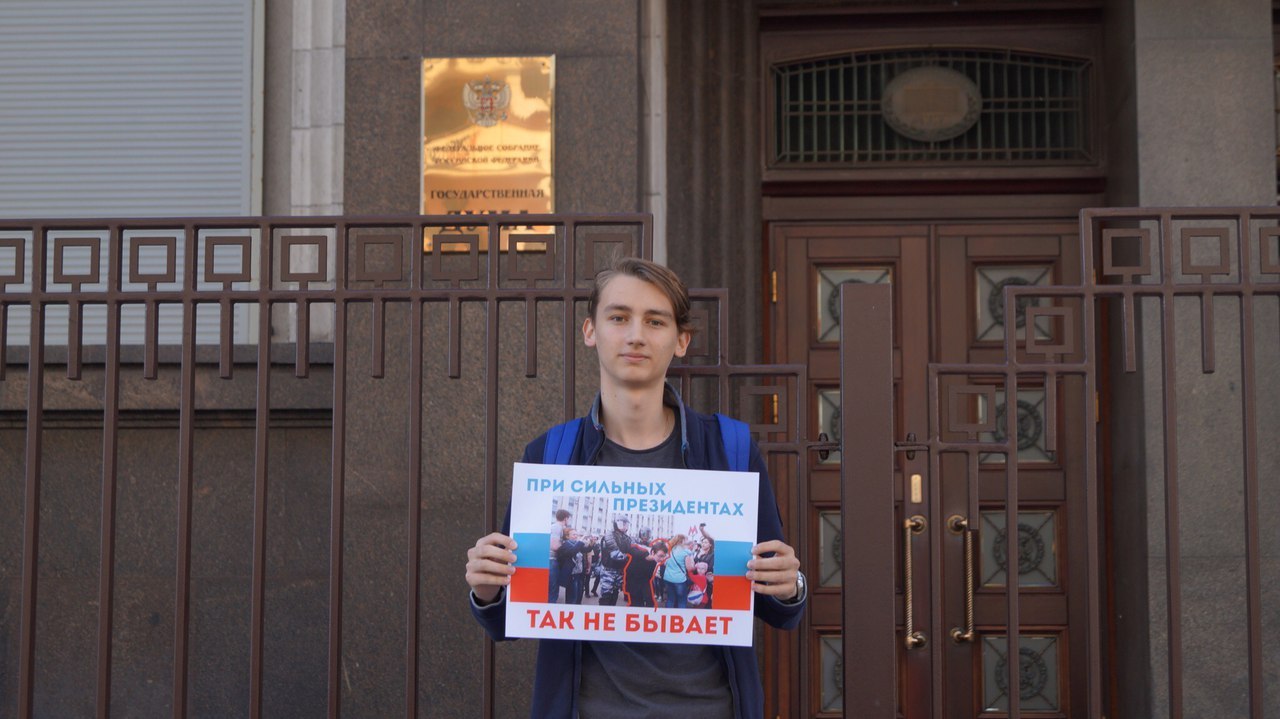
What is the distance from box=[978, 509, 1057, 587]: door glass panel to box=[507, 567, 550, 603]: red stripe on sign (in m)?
4.04

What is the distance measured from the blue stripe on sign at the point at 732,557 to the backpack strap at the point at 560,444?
46cm

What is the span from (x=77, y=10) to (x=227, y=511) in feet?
9.52

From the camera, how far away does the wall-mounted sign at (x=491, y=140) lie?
600cm

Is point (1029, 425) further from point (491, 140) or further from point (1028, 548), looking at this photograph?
point (491, 140)

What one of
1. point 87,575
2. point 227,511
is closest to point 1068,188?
point 227,511

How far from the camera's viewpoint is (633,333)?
3385 millimetres

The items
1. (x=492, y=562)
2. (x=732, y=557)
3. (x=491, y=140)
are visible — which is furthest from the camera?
(x=491, y=140)

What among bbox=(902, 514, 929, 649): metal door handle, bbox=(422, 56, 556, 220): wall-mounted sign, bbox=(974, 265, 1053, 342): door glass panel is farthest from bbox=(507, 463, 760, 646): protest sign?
bbox=(974, 265, 1053, 342): door glass panel

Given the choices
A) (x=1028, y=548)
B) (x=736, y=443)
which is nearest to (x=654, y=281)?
(x=736, y=443)

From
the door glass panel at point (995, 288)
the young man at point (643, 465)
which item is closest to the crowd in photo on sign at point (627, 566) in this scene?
the young man at point (643, 465)

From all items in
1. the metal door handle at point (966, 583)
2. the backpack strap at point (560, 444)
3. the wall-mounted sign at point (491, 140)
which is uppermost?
the wall-mounted sign at point (491, 140)

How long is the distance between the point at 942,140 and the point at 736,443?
13.8ft

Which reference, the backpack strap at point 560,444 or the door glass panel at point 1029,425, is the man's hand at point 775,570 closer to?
the backpack strap at point 560,444

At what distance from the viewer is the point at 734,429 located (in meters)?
3.52
